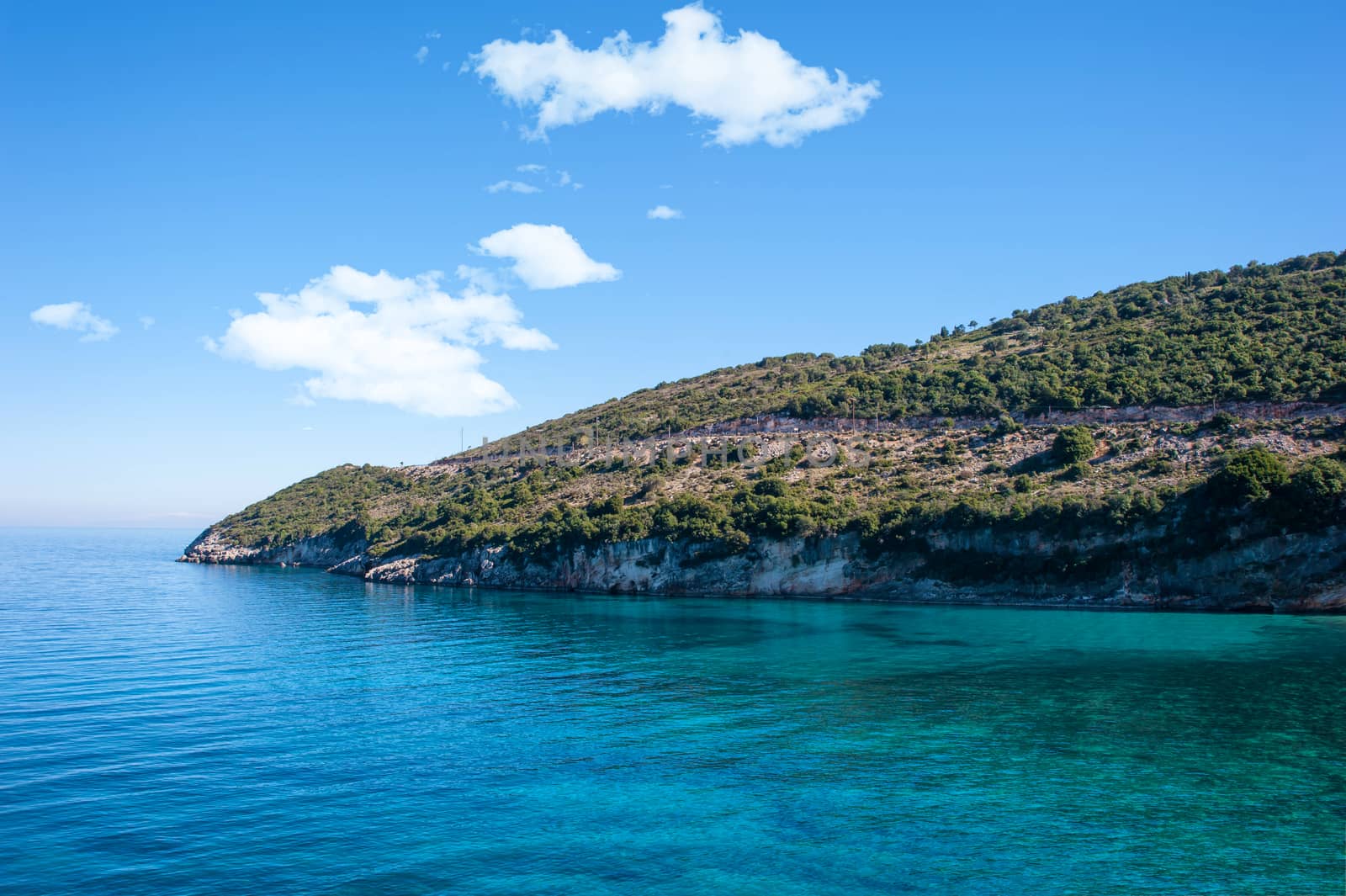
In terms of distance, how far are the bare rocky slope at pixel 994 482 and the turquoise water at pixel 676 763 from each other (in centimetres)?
1191

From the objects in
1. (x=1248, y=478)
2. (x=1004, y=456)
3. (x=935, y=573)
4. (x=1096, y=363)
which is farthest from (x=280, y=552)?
(x=1248, y=478)

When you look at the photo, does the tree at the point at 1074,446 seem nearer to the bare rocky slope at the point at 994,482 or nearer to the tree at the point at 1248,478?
the bare rocky slope at the point at 994,482

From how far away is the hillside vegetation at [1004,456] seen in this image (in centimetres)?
6397

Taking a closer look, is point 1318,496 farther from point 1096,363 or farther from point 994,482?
point 1096,363

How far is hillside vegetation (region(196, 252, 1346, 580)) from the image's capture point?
63969 mm

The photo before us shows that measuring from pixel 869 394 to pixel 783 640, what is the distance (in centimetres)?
5522

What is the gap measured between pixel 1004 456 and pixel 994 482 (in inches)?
233

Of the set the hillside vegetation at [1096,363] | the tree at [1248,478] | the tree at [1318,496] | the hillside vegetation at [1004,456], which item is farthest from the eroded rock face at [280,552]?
the tree at [1318,496]

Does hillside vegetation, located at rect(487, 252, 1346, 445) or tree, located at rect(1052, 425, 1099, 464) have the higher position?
hillside vegetation, located at rect(487, 252, 1346, 445)

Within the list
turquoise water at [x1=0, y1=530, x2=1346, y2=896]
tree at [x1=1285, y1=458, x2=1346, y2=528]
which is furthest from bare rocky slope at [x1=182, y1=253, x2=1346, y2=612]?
turquoise water at [x1=0, y1=530, x2=1346, y2=896]

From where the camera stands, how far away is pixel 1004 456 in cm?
8019

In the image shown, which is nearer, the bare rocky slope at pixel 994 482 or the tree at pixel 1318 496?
the tree at pixel 1318 496

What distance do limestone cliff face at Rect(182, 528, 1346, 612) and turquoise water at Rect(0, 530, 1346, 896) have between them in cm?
868

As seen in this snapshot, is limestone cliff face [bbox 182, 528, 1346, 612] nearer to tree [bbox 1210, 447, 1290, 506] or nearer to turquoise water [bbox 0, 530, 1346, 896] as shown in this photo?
tree [bbox 1210, 447, 1290, 506]
